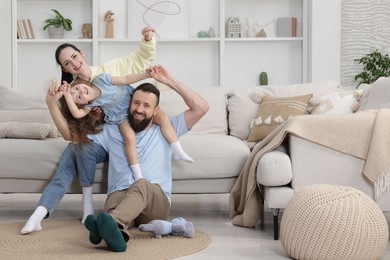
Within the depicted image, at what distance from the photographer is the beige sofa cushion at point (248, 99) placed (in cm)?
443

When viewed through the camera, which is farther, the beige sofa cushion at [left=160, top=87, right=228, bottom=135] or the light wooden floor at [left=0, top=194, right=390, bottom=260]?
the beige sofa cushion at [left=160, top=87, right=228, bottom=135]

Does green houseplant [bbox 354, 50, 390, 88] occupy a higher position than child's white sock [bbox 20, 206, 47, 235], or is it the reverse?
green houseplant [bbox 354, 50, 390, 88]

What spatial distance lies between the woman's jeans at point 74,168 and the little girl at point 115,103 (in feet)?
0.61

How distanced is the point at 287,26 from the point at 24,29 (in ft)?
7.94

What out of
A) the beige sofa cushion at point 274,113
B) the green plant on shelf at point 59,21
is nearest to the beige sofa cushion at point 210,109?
the beige sofa cushion at point 274,113

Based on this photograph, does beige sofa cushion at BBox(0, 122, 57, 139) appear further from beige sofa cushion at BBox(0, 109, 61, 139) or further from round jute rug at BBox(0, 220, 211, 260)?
round jute rug at BBox(0, 220, 211, 260)

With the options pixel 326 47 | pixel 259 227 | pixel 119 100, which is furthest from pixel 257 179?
pixel 326 47

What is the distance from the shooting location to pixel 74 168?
3705 millimetres

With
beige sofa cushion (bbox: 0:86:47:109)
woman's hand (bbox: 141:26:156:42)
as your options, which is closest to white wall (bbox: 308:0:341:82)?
beige sofa cushion (bbox: 0:86:47:109)

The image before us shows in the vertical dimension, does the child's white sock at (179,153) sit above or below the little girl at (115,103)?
below

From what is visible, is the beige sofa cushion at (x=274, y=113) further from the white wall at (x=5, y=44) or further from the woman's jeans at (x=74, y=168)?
the white wall at (x=5, y=44)

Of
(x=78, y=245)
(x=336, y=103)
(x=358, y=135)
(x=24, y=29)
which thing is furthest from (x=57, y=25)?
(x=358, y=135)

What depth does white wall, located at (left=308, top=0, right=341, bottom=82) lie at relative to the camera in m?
6.33

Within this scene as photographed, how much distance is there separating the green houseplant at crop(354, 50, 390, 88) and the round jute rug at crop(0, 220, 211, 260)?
3318 millimetres
